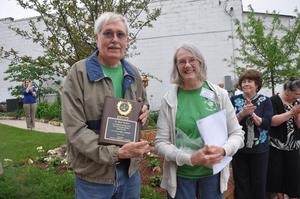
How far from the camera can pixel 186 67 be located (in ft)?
10.4

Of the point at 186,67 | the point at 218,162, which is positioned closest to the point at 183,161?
the point at 218,162

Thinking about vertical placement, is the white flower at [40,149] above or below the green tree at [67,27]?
below

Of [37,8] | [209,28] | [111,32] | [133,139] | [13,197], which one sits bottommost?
[13,197]

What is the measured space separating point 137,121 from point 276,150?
297 centimetres

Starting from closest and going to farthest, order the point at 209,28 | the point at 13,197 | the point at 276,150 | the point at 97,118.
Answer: the point at 97,118
the point at 13,197
the point at 276,150
the point at 209,28

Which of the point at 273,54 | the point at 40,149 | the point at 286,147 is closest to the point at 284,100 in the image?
the point at 286,147

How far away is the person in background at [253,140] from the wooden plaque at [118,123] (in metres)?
2.12

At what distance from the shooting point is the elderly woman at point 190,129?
123 inches

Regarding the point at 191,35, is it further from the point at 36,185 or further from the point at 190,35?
the point at 36,185

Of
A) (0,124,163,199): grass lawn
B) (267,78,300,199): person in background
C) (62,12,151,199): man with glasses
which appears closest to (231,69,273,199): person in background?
(267,78,300,199): person in background

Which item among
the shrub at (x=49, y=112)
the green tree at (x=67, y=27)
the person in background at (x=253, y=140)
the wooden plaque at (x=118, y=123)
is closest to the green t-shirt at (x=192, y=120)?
the wooden plaque at (x=118, y=123)

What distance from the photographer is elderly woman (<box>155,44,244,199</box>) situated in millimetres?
3131

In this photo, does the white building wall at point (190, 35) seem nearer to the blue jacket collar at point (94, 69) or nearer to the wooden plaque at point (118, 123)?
the blue jacket collar at point (94, 69)

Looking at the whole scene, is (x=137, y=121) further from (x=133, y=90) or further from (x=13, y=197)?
(x=13, y=197)
